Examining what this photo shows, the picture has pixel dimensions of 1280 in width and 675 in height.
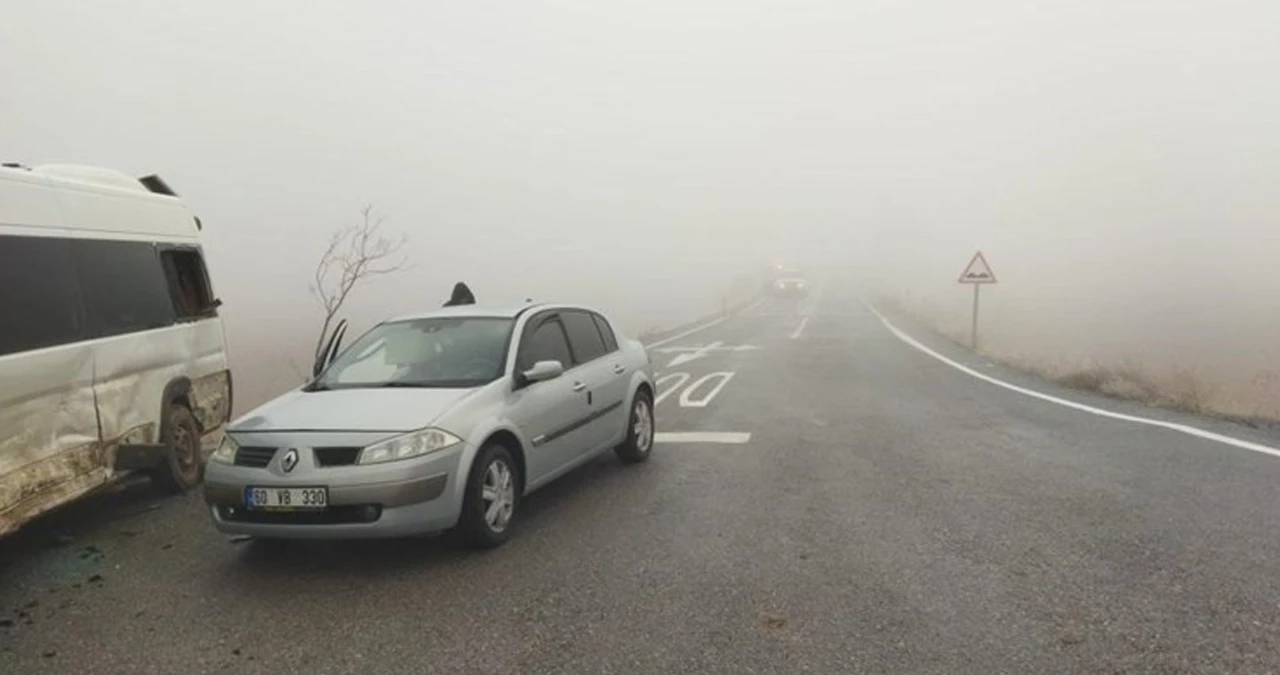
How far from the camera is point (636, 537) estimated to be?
5.66 m

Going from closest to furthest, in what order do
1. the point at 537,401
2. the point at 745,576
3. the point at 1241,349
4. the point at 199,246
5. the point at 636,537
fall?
the point at 745,576
the point at 636,537
the point at 537,401
the point at 199,246
the point at 1241,349

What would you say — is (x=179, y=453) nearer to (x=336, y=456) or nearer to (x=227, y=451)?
(x=227, y=451)

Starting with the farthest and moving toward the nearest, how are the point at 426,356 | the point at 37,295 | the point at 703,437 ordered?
the point at 703,437 < the point at 426,356 < the point at 37,295

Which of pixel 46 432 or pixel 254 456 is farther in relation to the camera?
pixel 46 432

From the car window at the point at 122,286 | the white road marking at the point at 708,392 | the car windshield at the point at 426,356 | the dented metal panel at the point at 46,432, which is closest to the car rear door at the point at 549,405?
the car windshield at the point at 426,356

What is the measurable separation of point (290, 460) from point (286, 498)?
22 cm

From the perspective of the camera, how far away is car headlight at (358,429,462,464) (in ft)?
16.6

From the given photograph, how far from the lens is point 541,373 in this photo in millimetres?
6074

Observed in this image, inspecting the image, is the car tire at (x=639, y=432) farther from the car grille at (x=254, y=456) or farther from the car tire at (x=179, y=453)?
the car tire at (x=179, y=453)

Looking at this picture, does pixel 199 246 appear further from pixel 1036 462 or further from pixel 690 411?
pixel 1036 462

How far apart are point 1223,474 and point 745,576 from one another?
4377mm

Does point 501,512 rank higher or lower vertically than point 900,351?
higher

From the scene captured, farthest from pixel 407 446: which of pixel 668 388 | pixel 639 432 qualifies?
pixel 668 388

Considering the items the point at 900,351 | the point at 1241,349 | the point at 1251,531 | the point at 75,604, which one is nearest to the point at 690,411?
the point at 1251,531
